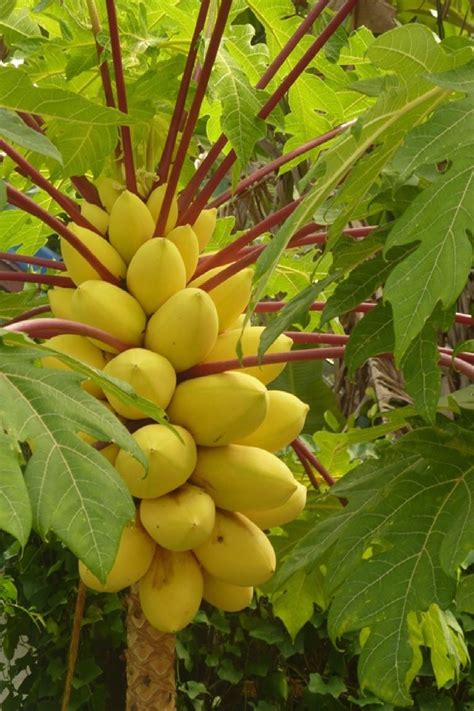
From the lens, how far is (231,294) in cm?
114

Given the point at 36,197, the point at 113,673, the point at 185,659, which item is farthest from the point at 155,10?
the point at 113,673

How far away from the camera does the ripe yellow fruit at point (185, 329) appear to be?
41.6 inches

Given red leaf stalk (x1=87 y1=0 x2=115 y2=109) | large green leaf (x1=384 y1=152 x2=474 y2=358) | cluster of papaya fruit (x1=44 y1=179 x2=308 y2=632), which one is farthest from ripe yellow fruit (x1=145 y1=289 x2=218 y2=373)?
large green leaf (x1=384 y1=152 x2=474 y2=358)

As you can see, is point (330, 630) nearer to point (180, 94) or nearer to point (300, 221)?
point (300, 221)

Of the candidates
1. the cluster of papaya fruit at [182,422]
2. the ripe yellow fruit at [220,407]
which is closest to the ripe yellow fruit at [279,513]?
the cluster of papaya fruit at [182,422]

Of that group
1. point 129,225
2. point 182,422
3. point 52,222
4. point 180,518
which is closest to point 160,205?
point 129,225

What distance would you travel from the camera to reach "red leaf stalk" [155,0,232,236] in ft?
3.38

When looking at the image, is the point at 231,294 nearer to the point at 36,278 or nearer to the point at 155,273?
the point at 155,273

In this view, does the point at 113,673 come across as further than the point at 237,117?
Yes

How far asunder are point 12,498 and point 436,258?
34 centimetres

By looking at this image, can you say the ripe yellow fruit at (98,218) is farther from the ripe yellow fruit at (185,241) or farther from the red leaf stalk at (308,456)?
the red leaf stalk at (308,456)

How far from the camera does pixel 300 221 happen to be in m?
0.85

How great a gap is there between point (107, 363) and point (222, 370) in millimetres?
124

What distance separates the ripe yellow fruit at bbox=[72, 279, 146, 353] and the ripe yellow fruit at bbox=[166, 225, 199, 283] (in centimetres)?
9
